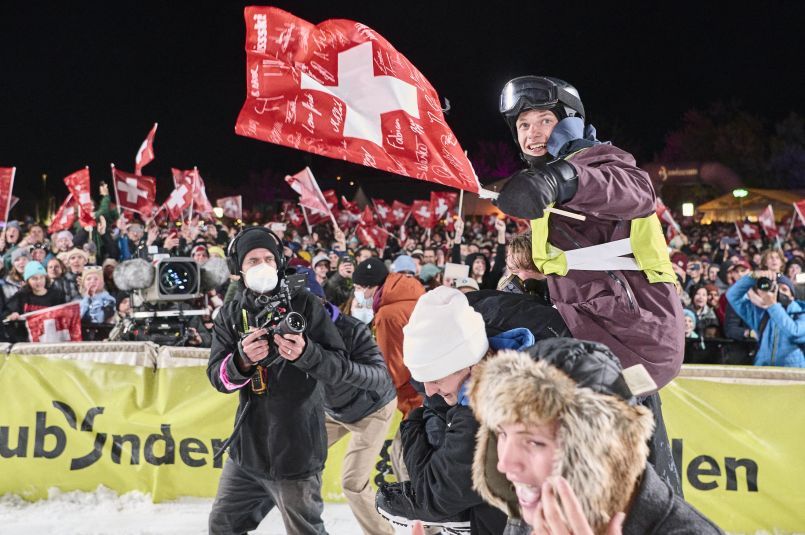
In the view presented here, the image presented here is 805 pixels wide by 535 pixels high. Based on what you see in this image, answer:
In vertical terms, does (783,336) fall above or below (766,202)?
below

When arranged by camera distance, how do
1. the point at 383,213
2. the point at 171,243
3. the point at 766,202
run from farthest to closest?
the point at 766,202, the point at 383,213, the point at 171,243

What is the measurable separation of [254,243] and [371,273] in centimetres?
252

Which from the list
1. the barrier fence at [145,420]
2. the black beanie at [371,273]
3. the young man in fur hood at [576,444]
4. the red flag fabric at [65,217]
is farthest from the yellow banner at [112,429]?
the red flag fabric at [65,217]

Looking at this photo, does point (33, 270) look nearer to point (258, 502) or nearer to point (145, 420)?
point (145, 420)

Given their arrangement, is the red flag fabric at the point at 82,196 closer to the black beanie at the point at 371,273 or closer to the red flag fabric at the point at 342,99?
the black beanie at the point at 371,273

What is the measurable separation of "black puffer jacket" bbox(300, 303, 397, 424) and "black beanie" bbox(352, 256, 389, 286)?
4.95ft

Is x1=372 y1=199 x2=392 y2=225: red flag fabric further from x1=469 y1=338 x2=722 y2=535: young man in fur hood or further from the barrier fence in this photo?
x1=469 y1=338 x2=722 y2=535: young man in fur hood

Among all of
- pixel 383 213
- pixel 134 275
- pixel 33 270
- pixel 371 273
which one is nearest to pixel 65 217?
pixel 33 270

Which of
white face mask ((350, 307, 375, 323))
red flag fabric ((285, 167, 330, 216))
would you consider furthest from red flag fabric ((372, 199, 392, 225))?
white face mask ((350, 307, 375, 323))

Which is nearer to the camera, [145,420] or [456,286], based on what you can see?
[145,420]

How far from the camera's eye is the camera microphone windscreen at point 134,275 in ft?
18.9

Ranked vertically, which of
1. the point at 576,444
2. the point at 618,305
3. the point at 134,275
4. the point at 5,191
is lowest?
the point at 576,444

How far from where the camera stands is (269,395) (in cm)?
369

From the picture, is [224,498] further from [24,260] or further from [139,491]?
[24,260]
